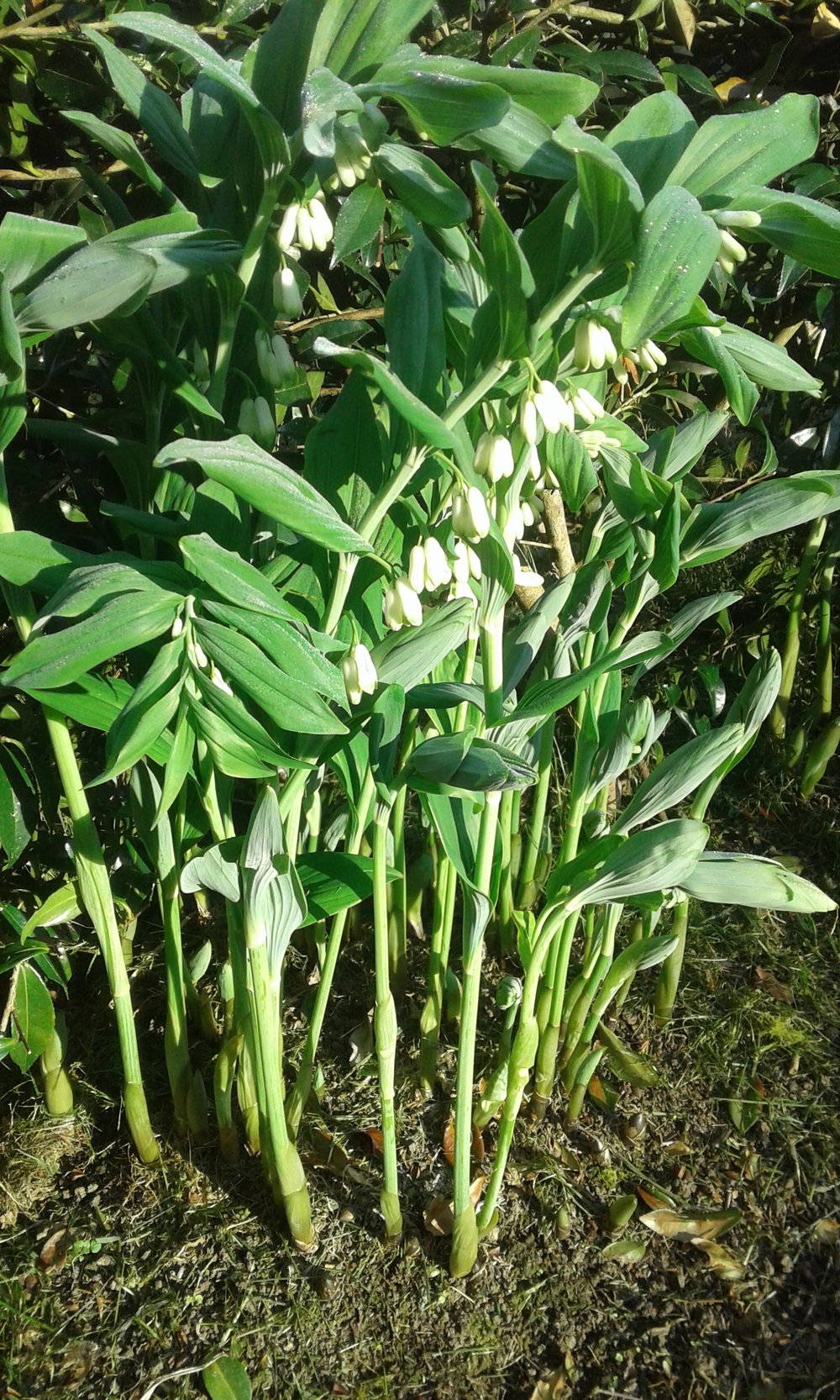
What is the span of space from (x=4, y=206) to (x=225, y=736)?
96cm

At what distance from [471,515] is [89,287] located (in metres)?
0.35

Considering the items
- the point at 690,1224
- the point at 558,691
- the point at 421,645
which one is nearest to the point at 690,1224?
the point at 690,1224

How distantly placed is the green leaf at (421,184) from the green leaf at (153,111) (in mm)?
239

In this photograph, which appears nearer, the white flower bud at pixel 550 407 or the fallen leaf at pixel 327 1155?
the white flower bud at pixel 550 407

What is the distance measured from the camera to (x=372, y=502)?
965mm

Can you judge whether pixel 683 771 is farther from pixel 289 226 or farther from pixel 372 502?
pixel 289 226

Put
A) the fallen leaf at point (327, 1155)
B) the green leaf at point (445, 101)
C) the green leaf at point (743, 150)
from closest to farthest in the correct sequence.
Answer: the green leaf at point (445, 101)
the green leaf at point (743, 150)
the fallen leaf at point (327, 1155)

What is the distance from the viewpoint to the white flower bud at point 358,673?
0.94 m

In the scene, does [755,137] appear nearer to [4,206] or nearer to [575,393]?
[575,393]

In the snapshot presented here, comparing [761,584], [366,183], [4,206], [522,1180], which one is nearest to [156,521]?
[366,183]

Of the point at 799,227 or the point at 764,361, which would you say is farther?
the point at 764,361

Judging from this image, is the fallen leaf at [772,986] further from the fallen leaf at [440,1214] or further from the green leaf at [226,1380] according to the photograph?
the green leaf at [226,1380]

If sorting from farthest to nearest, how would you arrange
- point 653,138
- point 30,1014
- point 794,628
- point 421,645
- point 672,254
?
point 794,628 → point 30,1014 → point 421,645 → point 653,138 → point 672,254

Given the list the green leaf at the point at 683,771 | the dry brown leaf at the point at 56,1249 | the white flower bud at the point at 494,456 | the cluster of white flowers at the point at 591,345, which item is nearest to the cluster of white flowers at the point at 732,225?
the cluster of white flowers at the point at 591,345
